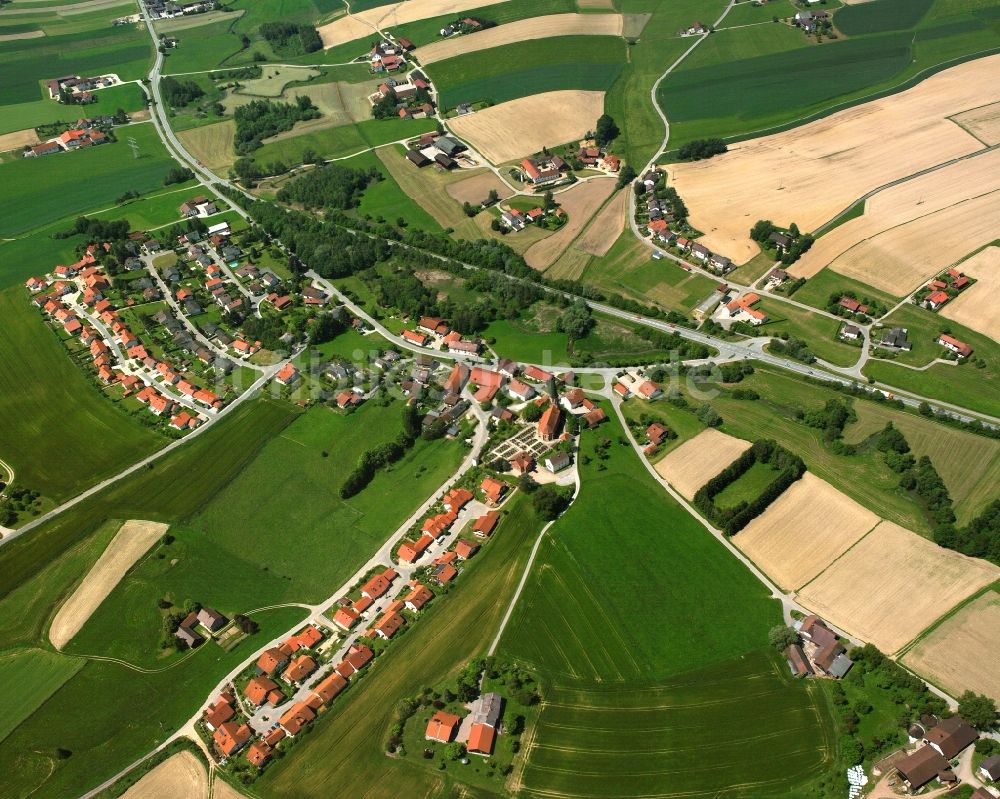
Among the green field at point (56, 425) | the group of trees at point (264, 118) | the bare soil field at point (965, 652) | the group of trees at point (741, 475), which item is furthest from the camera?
the group of trees at point (264, 118)

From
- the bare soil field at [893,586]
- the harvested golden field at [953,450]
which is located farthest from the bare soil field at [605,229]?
the bare soil field at [893,586]

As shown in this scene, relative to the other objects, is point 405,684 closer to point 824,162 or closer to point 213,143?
point 824,162

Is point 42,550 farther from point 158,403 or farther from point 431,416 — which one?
point 431,416

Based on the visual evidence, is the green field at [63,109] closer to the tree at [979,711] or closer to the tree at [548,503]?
the tree at [548,503]

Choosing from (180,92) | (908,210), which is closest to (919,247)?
(908,210)

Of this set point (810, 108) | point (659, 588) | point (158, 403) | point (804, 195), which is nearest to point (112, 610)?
point (158, 403)

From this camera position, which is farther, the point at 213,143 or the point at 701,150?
the point at 213,143
